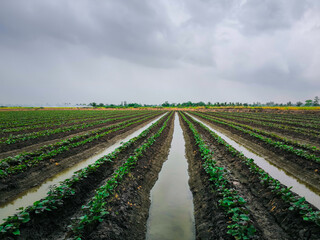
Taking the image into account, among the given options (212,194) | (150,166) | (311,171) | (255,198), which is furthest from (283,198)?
(150,166)

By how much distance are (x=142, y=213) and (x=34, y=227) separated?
2625 millimetres

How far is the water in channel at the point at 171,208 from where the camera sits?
4.21 meters

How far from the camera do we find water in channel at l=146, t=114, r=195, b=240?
4215 millimetres

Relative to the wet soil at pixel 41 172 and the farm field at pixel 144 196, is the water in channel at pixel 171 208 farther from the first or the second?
the wet soil at pixel 41 172

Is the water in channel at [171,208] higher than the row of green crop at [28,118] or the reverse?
the reverse

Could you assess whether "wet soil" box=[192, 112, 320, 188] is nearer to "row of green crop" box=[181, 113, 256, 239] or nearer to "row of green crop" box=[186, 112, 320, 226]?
"row of green crop" box=[186, 112, 320, 226]

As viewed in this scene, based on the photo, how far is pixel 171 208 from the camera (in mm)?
5242

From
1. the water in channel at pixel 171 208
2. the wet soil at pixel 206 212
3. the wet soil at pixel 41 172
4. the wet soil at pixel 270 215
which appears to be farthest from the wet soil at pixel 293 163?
the wet soil at pixel 41 172

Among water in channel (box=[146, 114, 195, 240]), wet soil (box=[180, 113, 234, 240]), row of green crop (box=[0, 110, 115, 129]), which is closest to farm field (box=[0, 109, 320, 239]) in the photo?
wet soil (box=[180, 113, 234, 240])

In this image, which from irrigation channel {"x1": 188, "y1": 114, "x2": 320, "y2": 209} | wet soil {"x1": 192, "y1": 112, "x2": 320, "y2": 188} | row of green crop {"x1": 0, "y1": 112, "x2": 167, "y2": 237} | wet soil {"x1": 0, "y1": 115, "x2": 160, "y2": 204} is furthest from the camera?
wet soil {"x1": 192, "y1": 112, "x2": 320, "y2": 188}

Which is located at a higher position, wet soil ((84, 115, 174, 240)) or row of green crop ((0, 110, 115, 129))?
row of green crop ((0, 110, 115, 129))

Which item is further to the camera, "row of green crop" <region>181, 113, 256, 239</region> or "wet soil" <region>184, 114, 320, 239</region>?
"wet soil" <region>184, 114, 320, 239</region>

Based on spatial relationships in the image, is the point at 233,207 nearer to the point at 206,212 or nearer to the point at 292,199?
the point at 206,212

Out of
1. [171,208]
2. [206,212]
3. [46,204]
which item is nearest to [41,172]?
[46,204]
